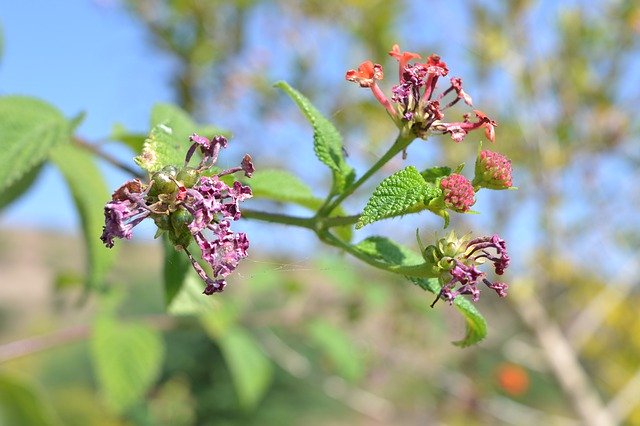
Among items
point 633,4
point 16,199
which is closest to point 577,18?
point 633,4

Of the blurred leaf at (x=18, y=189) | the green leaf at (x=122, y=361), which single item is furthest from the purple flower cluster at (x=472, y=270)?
the green leaf at (x=122, y=361)

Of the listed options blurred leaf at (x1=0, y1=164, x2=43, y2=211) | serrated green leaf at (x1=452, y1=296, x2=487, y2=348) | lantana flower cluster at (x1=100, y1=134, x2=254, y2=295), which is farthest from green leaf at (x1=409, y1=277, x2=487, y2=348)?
blurred leaf at (x1=0, y1=164, x2=43, y2=211)

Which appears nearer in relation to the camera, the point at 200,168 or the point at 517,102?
the point at 200,168

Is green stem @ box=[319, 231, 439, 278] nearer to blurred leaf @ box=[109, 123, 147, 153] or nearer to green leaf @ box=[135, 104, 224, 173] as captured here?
green leaf @ box=[135, 104, 224, 173]

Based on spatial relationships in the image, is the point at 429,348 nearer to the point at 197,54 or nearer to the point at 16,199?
the point at 197,54

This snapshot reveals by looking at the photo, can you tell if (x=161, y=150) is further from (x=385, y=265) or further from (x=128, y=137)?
(x=128, y=137)

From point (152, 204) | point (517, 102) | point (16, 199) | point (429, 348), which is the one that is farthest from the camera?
point (429, 348)
